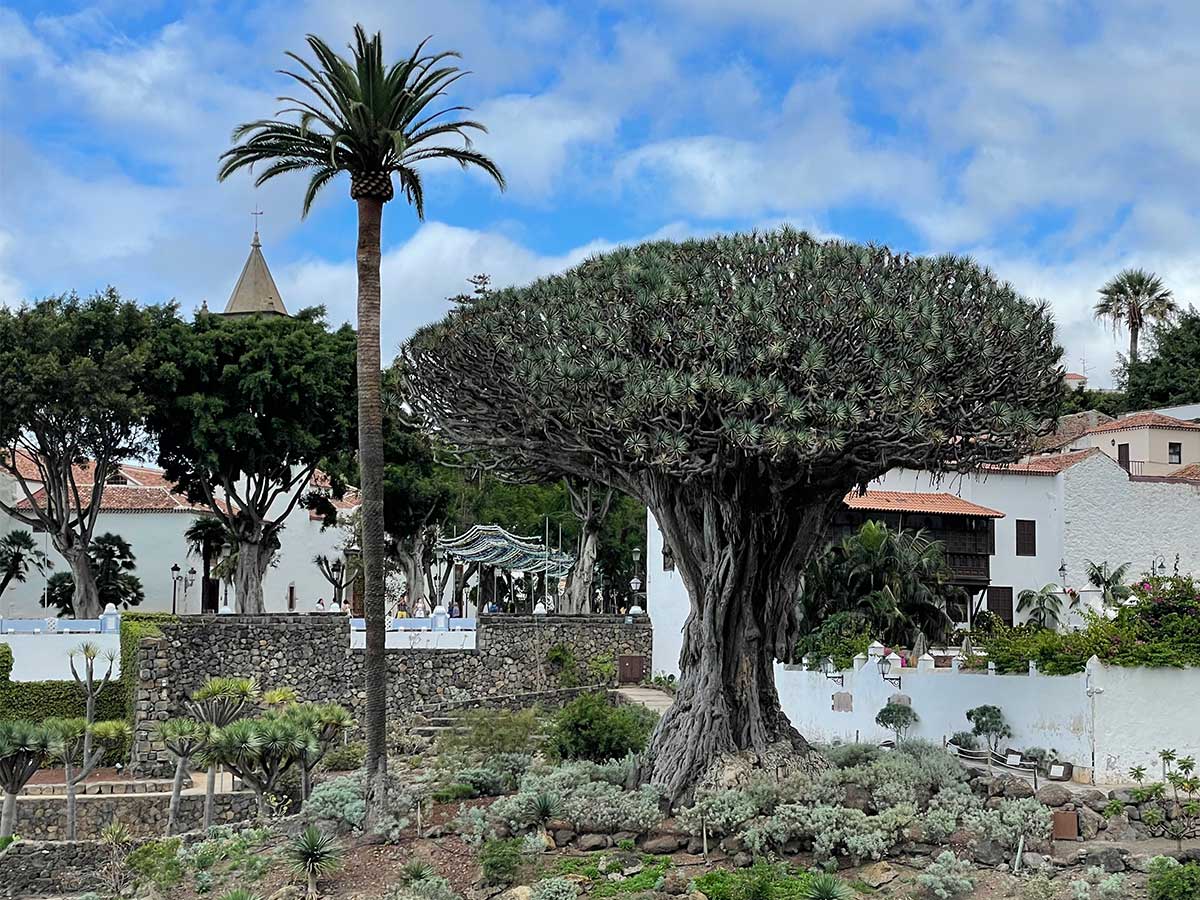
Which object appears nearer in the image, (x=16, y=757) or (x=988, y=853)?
(x=988, y=853)

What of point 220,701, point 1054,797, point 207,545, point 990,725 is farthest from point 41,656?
point 1054,797

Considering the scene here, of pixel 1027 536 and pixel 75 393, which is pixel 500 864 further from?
pixel 1027 536

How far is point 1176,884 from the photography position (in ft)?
51.0

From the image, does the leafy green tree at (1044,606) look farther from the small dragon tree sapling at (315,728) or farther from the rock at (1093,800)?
the small dragon tree sapling at (315,728)

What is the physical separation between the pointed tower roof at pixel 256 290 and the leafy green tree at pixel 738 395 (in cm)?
4183

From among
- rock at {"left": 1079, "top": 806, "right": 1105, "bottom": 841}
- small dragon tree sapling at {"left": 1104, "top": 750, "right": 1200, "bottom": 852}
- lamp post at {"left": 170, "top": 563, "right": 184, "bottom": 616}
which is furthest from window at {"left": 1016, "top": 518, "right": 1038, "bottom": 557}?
lamp post at {"left": 170, "top": 563, "right": 184, "bottom": 616}

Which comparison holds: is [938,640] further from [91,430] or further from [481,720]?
[91,430]

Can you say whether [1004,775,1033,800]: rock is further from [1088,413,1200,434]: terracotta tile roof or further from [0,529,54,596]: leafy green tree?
[0,529,54,596]: leafy green tree

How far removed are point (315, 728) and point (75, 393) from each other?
1357cm

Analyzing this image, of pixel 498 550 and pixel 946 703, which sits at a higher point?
pixel 498 550

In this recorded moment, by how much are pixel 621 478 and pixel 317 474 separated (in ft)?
101

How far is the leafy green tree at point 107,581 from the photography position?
155 ft

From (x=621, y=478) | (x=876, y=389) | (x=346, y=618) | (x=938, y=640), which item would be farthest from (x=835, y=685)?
(x=346, y=618)

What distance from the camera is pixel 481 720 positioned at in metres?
22.8
